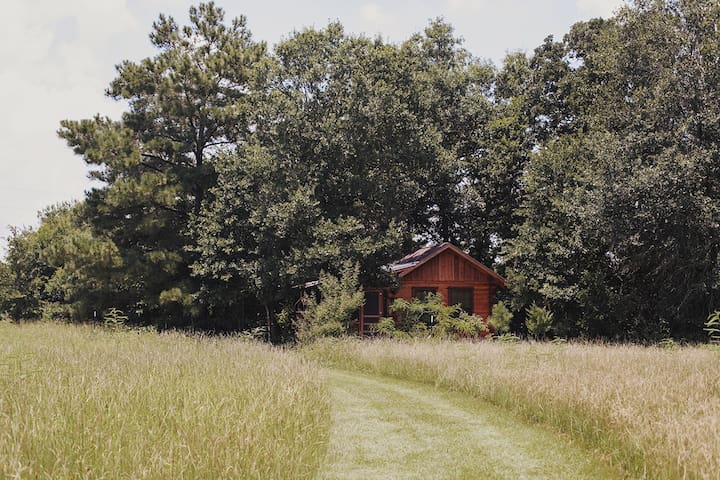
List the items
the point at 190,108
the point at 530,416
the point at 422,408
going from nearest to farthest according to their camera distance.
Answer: the point at 530,416 → the point at 422,408 → the point at 190,108

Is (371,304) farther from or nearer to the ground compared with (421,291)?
nearer to the ground

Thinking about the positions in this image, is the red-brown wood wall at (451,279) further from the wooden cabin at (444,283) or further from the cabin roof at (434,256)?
the cabin roof at (434,256)

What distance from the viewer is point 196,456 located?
6.34 metres

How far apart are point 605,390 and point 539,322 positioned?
19.2 meters

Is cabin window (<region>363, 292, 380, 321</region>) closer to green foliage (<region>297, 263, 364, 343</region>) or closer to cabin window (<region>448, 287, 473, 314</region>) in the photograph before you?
cabin window (<region>448, 287, 473, 314</region>)

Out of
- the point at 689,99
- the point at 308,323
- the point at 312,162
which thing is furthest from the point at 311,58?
the point at 689,99

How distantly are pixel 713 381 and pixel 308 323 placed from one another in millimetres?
16183

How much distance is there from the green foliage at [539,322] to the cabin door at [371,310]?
24.6 ft

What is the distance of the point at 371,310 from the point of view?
104 ft

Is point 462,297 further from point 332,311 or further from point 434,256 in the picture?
point 332,311

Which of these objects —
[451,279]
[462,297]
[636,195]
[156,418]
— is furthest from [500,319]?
[156,418]

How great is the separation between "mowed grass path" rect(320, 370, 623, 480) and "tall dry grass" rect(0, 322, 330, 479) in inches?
21.1

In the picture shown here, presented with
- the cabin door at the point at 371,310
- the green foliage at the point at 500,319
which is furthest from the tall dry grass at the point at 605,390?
the green foliage at the point at 500,319

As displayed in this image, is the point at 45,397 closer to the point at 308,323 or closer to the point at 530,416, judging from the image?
the point at 530,416
